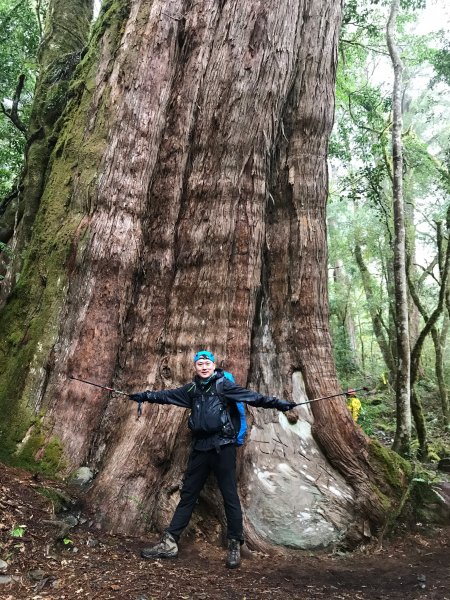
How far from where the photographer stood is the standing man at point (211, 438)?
4082 millimetres

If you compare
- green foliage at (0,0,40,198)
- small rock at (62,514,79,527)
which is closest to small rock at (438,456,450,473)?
small rock at (62,514,79,527)

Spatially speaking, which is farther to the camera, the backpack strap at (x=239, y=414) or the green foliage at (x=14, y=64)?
the green foliage at (x=14, y=64)

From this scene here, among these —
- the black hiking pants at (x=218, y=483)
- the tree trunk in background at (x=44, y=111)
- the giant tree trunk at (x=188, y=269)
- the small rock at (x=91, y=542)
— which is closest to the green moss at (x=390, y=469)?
the giant tree trunk at (x=188, y=269)

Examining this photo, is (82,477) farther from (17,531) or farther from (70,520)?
(17,531)

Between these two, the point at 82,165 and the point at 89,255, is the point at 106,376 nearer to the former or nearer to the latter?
the point at 89,255

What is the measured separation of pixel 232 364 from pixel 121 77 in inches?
143

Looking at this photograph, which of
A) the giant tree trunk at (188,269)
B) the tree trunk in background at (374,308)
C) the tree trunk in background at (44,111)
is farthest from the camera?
the tree trunk in background at (374,308)

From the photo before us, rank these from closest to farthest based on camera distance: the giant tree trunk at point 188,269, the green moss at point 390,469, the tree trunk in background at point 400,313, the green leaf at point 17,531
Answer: the green leaf at point 17,531, the giant tree trunk at point 188,269, the green moss at point 390,469, the tree trunk in background at point 400,313

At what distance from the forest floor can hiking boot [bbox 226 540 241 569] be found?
0.06m

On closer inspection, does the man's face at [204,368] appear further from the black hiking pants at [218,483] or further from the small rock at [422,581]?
the small rock at [422,581]

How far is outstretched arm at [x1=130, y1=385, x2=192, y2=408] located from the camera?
14.1ft

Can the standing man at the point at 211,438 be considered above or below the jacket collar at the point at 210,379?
below

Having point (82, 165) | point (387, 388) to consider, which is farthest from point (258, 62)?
point (387, 388)

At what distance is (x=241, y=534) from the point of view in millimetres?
4102
